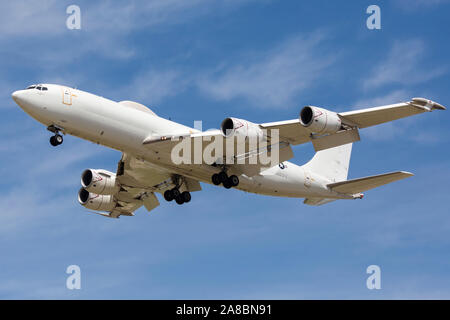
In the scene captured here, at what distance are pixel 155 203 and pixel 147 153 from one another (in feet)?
33.1

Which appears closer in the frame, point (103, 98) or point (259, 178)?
point (103, 98)

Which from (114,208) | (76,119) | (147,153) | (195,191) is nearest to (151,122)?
(147,153)

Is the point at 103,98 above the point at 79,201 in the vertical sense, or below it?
above

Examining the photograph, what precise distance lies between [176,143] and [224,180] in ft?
14.8

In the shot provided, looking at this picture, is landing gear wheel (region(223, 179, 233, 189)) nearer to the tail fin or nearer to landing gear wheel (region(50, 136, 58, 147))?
the tail fin

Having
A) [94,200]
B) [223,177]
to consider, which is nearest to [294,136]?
[223,177]

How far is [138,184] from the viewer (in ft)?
164

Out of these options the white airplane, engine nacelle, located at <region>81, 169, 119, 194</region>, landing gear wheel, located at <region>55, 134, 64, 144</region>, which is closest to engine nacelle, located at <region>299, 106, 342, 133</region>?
the white airplane

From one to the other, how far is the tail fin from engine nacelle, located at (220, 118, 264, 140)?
37.5 feet

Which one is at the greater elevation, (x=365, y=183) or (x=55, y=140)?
(x=55, y=140)

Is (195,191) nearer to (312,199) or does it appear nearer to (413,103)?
(312,199)

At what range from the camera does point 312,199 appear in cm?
5269

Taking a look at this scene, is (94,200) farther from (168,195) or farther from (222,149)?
(222,149)

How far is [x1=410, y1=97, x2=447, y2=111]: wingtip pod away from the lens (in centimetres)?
3966
